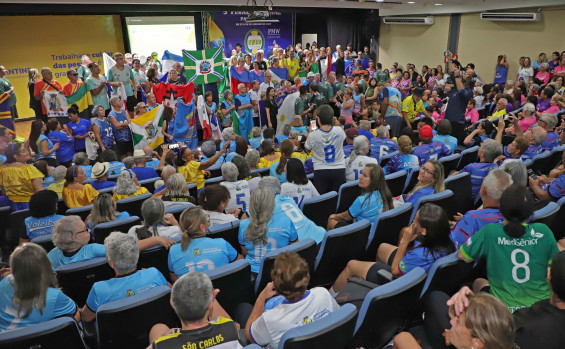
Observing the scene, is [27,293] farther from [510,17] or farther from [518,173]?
[510,17]

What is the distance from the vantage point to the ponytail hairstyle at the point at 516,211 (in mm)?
2596

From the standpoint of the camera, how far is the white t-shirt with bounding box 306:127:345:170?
205 inches

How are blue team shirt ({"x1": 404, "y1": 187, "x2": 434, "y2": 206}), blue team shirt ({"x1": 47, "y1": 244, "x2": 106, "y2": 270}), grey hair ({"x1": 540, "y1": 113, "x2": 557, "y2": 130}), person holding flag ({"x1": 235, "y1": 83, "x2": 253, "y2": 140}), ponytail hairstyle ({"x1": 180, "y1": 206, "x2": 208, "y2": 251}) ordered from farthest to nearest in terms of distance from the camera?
person holding flag ({"x1": 235, "y1": 83, "x2": 253, "y2": 140}) < grey hair ({"x1": 540, "y1": 113, "x2": 557, "y2": 130}) < blue team shirt ({"x1": 404, "y1": 187, "x2": 434, "y2": 206}) < blue team shirt ({"x1": 47, "y1": 244, "x2": 106, "y2": 270}) < ponytail hairstyle ({"x1": 180, "y1": 206, "x2": 208, "y2": 251})

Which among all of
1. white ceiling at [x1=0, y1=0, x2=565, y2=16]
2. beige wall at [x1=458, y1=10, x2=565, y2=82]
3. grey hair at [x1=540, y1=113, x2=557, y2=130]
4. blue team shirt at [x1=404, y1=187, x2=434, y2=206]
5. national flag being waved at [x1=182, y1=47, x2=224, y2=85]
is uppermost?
white ceiling at [x1=0, y1=0, x2=565, y2=16]

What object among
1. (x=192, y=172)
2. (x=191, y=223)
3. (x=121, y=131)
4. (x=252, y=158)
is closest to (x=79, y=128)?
(x=121, y=131)

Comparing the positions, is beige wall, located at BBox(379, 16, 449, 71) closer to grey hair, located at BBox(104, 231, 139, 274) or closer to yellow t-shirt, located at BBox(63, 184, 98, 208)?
yellow t-shirt, located at BBox(63, 184, 98, 208)

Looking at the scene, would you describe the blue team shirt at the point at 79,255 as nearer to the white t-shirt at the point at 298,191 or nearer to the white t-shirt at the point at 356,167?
the white t-shirt at the point at 298,191

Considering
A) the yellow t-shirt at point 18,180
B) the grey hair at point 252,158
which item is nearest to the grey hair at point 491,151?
the grey hair at point 252,158

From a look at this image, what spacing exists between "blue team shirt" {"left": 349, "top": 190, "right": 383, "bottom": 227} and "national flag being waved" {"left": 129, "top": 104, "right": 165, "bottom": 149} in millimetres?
5379

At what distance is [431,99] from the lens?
9555 millimetres

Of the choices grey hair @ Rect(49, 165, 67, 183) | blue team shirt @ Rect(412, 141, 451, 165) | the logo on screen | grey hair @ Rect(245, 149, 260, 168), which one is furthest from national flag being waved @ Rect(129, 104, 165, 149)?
the logo on screen

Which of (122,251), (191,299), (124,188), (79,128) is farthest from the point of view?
(79,128)

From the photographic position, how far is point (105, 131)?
26.1 ft

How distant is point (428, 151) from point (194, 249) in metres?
3.89
